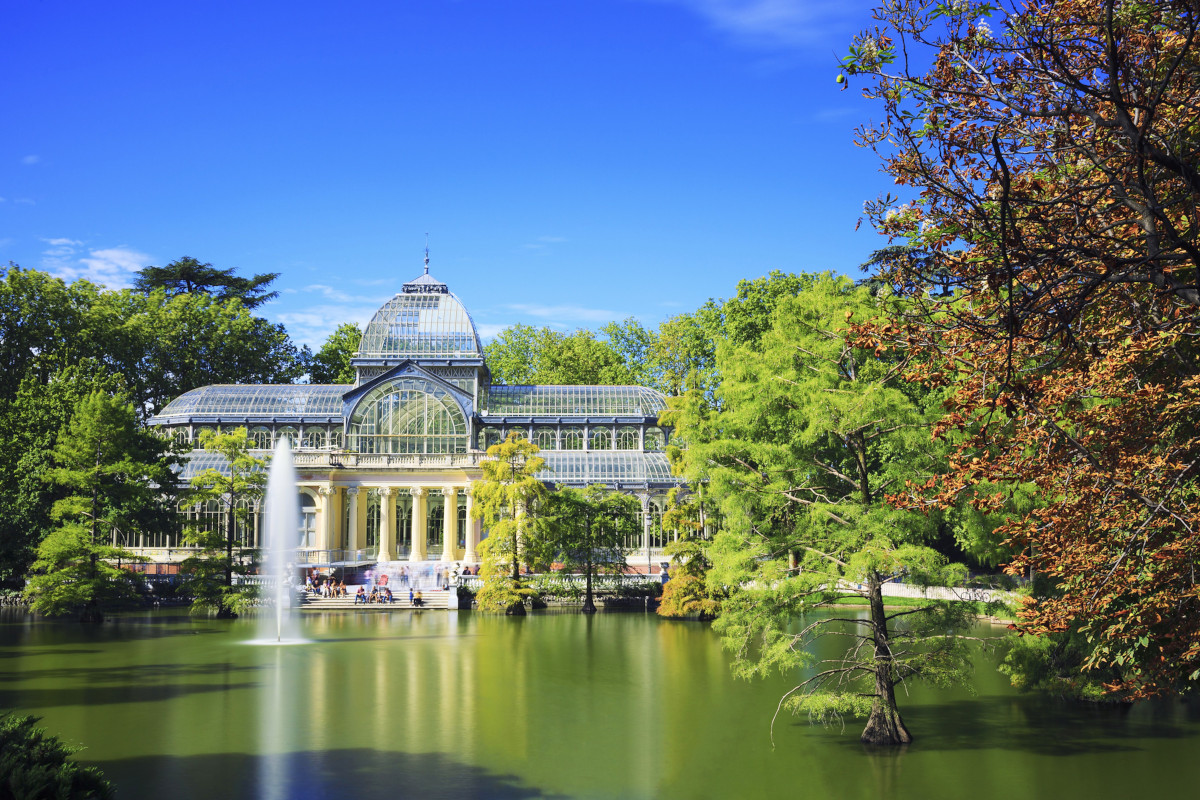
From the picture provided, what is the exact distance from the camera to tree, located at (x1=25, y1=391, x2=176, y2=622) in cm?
4069

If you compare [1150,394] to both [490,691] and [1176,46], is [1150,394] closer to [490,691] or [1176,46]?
[1176,46]

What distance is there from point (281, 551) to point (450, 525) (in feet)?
68.4

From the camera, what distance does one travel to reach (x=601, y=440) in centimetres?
6400

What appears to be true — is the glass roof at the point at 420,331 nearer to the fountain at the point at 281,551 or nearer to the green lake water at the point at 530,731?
the fountain at the point at 281,551

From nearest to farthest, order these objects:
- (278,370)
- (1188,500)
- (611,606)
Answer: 1. (1188,500)
2. (611,606)
3. (278,370)

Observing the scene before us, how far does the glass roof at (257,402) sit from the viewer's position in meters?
64.1

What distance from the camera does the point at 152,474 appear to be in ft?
146

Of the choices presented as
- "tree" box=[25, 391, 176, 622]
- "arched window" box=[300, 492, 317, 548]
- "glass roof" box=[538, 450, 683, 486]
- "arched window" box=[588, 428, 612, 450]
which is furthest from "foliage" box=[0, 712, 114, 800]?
"arched window" box=[588, 428, 612, 450]

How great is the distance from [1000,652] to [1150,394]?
26.2 m

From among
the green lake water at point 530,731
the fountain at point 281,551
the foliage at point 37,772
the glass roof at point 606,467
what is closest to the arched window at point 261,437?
the fountain at point 281,551

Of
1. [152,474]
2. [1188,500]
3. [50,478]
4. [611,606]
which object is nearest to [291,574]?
[152,474]

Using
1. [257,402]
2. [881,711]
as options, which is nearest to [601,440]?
[257,402]

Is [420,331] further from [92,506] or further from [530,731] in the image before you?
[530,731]

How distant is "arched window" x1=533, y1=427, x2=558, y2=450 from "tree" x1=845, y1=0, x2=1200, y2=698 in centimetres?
5315
